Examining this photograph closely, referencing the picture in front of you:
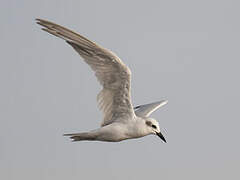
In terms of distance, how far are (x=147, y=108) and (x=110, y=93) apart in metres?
3.77

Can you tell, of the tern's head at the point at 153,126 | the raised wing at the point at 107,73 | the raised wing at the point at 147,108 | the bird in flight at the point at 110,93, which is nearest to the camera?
the raised wing at the point at 107,73

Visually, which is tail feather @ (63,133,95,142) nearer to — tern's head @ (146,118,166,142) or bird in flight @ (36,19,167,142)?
bird in flight @ (36,19,167,142)

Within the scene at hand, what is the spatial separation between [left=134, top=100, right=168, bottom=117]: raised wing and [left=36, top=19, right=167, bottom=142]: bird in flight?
1.97m

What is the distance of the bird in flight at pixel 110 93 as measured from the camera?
52.3 ft

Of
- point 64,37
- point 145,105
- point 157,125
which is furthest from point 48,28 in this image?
point 145,105

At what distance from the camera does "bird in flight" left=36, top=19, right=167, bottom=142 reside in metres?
15.9

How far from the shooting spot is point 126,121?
17.0 meters

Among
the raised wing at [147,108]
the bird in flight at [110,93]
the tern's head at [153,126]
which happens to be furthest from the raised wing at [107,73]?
the raised wing at [147,108]

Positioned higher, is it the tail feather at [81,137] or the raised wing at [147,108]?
the raised wing at [147,108]

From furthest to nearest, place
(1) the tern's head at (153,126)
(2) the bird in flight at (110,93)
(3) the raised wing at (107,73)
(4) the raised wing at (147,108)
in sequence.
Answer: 1. (4) the raised wing at (147,108)
2. (1) the tern's head at (153,126)
3. (2) the bird in flight at (110,93)
4. (3) the raised wing at (107,73)

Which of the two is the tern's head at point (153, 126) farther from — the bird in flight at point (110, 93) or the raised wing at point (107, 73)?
the raised wing at point (107, 73)

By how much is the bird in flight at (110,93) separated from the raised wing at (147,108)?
6.48ft

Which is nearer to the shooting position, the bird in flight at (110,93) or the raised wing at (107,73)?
the raised wing at (107,73)

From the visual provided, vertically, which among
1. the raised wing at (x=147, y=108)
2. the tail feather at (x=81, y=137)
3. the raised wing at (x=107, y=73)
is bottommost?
the tail feather at (x=81, y=137)
